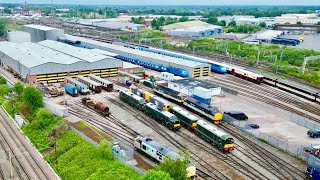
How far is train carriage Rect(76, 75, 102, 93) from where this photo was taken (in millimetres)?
53938

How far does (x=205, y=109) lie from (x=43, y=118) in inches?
835

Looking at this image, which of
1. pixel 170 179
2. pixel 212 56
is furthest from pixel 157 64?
pixel 170 179

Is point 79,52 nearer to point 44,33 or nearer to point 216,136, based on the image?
point 44,33

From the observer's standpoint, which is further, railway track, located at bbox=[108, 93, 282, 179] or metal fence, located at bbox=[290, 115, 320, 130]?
metal fence, located at bbox=[290, 115, 320, 130]

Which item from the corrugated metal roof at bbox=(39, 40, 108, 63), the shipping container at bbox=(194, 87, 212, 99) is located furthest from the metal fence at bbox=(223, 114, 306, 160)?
the corrugated metal roof at bbox=(39, 40, 108, 63)

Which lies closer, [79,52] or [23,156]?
[23,156]

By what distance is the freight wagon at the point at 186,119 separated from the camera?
129ft

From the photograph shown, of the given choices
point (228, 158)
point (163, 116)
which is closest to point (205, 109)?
point (163, 116)

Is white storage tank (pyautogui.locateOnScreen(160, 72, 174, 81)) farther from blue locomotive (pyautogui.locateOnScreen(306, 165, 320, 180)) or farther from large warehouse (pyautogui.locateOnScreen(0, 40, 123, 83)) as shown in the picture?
blue locomotive (pyautogui.locateOnScreen(306, 165, 320, 180))

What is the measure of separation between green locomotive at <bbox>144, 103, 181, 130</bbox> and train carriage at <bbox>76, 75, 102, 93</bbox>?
12.7m

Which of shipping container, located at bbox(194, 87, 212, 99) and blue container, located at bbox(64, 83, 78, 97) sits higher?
shipping container, located at bbox(194, 87, 212, 99)

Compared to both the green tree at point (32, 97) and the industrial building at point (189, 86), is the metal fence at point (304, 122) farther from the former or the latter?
the green tree at point (32, 97)

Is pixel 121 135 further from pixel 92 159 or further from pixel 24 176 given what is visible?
pixel 24 176

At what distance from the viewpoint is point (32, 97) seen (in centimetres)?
4466
